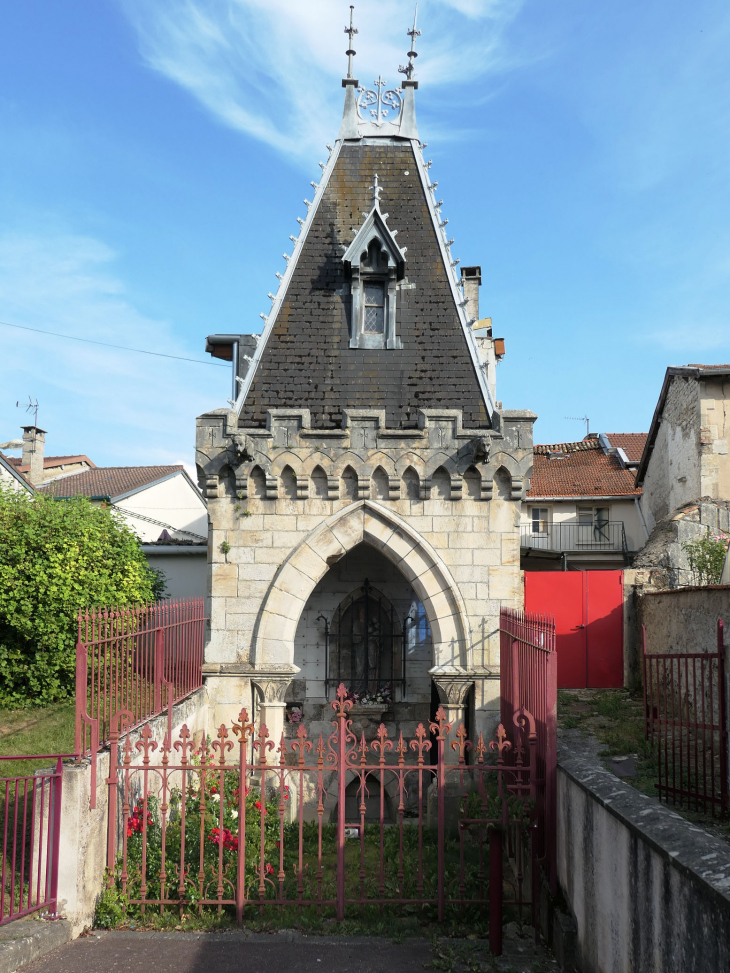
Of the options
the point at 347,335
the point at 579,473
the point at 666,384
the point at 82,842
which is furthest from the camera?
the point at 579,473

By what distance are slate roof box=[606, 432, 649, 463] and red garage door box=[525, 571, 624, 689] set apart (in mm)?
21120

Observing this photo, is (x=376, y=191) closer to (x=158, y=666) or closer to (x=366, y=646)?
(x=366, y=646)

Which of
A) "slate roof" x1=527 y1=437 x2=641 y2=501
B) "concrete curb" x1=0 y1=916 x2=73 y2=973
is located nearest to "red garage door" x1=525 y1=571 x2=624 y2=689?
"concrete curb" x1=0 y1=916 x2=73 y2=973

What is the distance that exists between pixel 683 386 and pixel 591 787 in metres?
15.9

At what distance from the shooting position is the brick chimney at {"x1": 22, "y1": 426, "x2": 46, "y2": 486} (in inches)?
1085

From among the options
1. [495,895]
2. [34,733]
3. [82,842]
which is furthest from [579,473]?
[82,842]

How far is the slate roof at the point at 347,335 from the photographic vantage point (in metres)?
10.8

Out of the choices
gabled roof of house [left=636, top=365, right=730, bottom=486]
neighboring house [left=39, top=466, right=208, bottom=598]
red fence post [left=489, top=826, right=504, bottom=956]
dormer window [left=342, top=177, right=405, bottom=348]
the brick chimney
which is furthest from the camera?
the brick chimney

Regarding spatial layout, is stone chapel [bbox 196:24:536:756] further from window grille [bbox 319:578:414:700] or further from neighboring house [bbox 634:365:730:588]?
neighboring house [bbox 634:365:730:588]

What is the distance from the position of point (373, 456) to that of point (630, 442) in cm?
2831

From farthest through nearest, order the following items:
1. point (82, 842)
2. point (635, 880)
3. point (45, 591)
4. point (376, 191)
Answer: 1. point (45, 591)
2. point (376, 191)
3. point (82, 842)
4. point (635, 880)

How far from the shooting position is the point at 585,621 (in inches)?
557

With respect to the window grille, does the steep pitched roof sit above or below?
above

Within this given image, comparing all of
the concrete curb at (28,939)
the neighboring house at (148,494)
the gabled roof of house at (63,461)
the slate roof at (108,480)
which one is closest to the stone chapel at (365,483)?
the concrete curb at (28,939)
